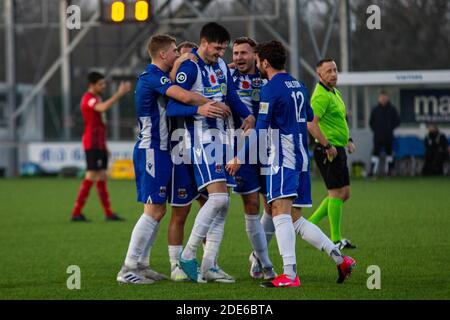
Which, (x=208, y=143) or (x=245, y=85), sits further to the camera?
(x=245, y=85)

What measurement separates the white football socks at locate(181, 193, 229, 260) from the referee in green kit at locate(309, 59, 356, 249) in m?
2.47

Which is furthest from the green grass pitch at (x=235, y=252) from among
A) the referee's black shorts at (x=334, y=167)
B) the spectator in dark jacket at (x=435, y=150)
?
the spectator in dark jacket at (x=435, y=150)

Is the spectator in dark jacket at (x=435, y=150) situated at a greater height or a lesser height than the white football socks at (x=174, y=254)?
greater

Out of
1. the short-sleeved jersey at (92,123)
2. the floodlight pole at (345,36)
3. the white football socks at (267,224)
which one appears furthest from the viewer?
the floodlight pole at (345,36)

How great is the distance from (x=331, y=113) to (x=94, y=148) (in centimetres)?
572

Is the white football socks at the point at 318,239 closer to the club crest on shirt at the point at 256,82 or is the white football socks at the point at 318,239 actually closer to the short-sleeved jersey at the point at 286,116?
the short-sleeved jersey at the point at 286,116

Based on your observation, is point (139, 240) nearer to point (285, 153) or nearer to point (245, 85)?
point (285, 153)

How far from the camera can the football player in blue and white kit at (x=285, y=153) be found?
9016mm

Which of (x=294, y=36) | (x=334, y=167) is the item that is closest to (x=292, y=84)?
(x=334, y=167)

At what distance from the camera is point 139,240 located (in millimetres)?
9609

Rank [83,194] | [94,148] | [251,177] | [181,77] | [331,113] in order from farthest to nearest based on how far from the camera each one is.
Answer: [94,148]
[83,194]
[331,113]
[251,177]
[181,77]

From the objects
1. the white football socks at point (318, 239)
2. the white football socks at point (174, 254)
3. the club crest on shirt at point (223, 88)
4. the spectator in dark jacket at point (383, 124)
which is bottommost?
the white football socks at point (174, 254)

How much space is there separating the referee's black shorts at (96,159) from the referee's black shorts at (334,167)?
17.1ft
